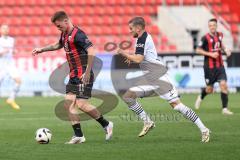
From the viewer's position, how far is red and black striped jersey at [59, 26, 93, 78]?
38.9 feet

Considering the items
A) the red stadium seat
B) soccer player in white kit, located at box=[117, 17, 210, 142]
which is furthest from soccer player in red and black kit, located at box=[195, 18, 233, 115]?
the red stadium seat

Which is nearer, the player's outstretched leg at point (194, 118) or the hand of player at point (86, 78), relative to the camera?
the hand of player at point (86, 78)

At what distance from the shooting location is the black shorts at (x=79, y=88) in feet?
38.9

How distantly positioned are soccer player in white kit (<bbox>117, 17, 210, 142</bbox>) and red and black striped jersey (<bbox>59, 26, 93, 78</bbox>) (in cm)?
71

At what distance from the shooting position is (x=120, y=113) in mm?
18734

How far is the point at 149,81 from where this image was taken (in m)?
12.8

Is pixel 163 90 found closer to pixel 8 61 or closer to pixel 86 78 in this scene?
pixel 86 78

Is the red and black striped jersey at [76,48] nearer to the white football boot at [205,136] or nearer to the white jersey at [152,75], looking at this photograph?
the white jersey at [152,75]

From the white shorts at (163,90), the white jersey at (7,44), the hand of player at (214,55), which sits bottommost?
the white shorts at (163,90)

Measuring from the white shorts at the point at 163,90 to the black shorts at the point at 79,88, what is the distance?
1.23 metres

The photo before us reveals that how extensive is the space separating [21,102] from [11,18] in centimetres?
968

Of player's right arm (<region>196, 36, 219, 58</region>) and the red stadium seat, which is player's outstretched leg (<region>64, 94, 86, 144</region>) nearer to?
player's right arm (<region>196, 36, 219, 58</region>)

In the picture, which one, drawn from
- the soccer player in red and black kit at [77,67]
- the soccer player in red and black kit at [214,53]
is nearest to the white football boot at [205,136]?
the soccer player in red and black kit at [77,67]

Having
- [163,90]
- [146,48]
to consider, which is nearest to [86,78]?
[146,48]
